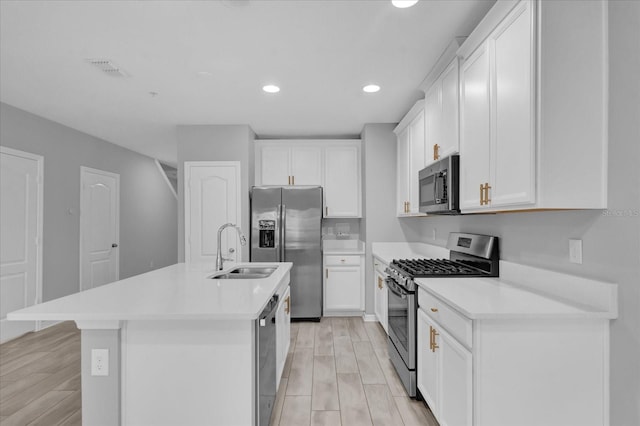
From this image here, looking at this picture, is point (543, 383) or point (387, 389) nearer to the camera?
point (543, 383)

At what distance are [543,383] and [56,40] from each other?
3474 millimetres

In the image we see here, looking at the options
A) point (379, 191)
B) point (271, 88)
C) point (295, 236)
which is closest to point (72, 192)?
point (295, 236)

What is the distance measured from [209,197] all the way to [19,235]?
6.74 ft

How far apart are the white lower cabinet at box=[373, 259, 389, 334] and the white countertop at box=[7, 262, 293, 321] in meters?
1.69

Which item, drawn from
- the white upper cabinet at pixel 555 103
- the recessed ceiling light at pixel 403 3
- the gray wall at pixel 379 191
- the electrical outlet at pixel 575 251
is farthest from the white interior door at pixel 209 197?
the electrical outlet at pixel 575 251

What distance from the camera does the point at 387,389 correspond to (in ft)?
8.40

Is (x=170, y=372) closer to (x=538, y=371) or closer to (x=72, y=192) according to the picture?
(x=538, y=371)

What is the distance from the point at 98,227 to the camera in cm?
520

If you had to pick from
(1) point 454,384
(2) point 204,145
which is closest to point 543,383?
(1) point 454,384

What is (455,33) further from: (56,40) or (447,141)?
(56,40)

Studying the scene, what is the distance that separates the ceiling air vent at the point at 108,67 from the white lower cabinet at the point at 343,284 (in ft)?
9.72

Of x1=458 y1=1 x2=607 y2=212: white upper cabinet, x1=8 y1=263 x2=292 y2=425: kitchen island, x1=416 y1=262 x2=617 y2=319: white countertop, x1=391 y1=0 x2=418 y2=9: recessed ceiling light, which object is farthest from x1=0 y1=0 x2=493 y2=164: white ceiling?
x1=8 y1=263 x2=292 y2=425: kitchen island

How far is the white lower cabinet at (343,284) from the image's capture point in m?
4.44

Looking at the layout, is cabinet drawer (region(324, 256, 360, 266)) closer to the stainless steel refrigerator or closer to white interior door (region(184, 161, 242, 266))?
the stainless steel refrigerator
